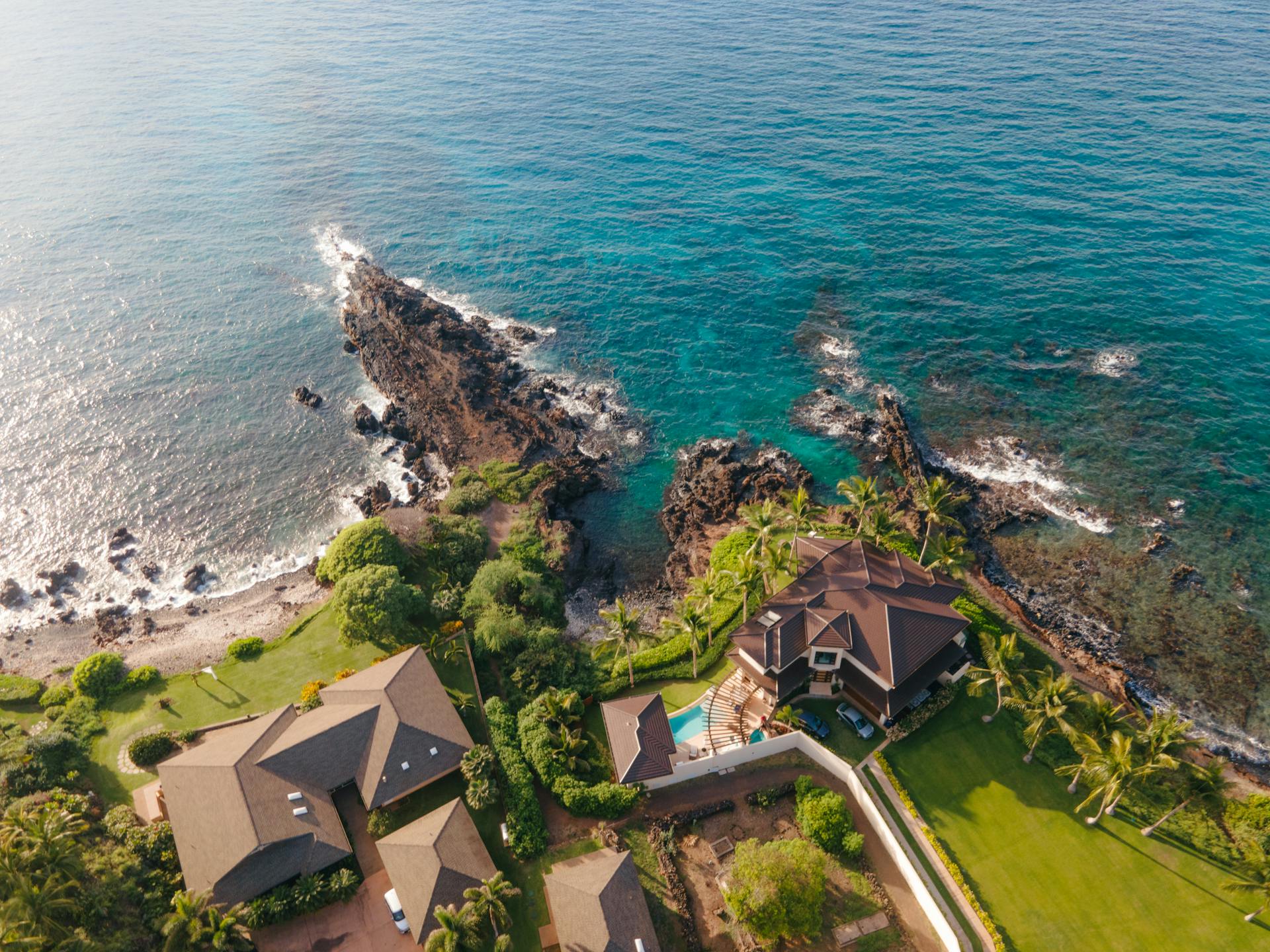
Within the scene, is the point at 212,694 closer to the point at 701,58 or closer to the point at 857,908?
the point at 857,908

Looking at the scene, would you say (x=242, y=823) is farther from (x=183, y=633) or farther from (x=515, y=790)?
(x=183, y=633)

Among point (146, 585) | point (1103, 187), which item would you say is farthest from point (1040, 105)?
point (146, 585)

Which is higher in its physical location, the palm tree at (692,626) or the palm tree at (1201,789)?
the palm tree at (692,626)

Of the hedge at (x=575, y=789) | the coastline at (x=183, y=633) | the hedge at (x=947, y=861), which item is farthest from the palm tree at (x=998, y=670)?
the coastline at (x=183, y=633)

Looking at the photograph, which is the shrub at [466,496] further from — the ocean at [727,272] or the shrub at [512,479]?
the ocean at [727,272]

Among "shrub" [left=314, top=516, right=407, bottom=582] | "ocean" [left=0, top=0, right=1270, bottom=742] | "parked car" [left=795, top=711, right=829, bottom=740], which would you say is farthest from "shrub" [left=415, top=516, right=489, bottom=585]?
"parked car" [left=795, top=711, right=829, bottom=740]

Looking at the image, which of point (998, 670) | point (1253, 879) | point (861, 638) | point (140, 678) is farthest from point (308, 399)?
point (1253, 879)
